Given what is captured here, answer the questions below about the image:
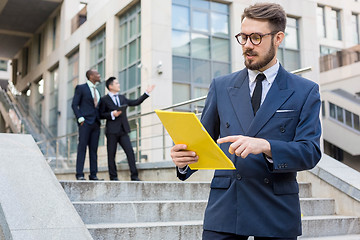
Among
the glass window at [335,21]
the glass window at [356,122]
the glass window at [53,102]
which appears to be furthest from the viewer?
the glass window at [335,21]

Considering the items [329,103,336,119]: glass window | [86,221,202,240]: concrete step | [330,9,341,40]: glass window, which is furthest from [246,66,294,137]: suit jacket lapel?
[330,9,341,40]: glass window

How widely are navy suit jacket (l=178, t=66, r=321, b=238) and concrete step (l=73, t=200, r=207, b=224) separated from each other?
2.90 meters

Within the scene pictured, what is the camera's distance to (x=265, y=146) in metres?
1.88

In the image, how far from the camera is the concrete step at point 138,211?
4.79m

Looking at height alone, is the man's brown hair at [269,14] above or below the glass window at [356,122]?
below

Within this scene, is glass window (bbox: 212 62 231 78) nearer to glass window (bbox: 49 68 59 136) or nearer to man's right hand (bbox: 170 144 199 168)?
glass window (bbox: 49 68 59 136)

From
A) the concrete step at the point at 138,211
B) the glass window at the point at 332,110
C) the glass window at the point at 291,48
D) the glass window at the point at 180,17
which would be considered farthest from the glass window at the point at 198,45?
the concrete step at the point at 138,211

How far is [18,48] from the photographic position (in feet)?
109

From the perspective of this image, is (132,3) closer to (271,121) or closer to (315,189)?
(315,189)

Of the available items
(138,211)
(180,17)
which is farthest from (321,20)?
(138,211)

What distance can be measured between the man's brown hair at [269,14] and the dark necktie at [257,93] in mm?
237

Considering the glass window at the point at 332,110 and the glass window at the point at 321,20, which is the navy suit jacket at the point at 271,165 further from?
the glass window at the point at 332,110

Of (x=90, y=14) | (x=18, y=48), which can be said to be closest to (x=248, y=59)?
(x=90, y=14)

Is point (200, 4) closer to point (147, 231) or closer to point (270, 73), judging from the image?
point (147, 231)
